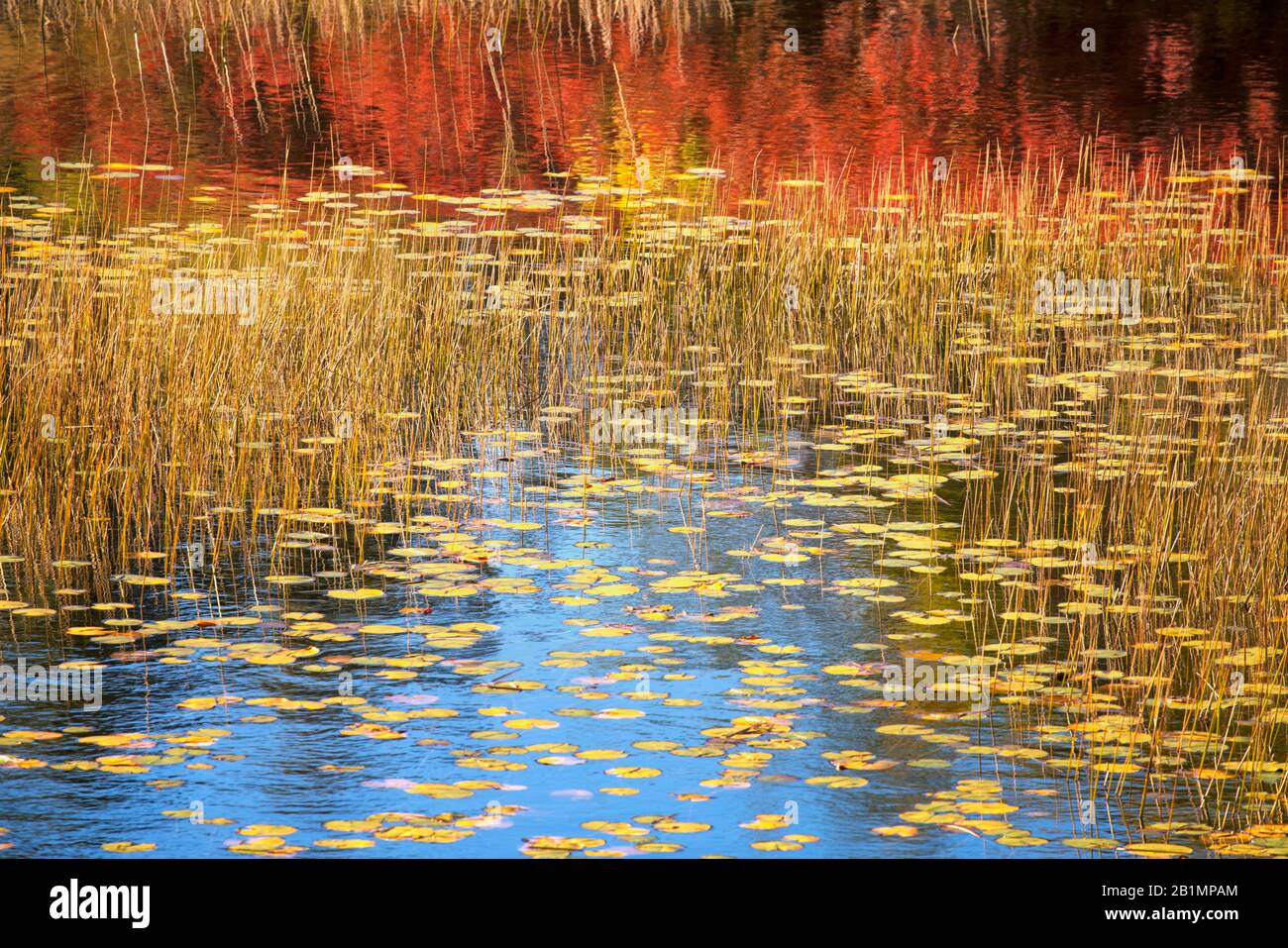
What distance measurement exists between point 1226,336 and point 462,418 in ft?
14.2

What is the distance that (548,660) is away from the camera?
19.2ft

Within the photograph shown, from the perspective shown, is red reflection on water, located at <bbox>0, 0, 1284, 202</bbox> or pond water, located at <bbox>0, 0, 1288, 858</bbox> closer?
pond water, located at <bbox>0, 0, 1288, 858</bbox>

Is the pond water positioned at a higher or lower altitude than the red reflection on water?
lower

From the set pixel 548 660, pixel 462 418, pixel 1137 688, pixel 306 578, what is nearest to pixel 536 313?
pixel 462 418

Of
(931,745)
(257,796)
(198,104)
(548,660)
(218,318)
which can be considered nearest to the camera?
(257,796)

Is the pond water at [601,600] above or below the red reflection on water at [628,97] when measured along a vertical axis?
below

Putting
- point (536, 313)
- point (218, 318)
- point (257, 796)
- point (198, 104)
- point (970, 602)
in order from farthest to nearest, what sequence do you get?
point (198, 104) < point (536, 313) < point (218, 318) < point (970, 602) < point (257, 796)

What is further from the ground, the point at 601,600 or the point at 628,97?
the point at 628,97

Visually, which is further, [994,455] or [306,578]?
[994,455]

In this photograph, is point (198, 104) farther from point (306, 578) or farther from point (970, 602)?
point (970, 602)

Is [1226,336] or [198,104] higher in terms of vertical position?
[198,104]

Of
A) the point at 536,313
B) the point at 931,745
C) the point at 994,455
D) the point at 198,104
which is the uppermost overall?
the point at 198,104

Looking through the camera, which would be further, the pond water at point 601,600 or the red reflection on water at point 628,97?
the red reflection on water at point 628,97

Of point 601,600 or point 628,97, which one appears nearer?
point 601,600
